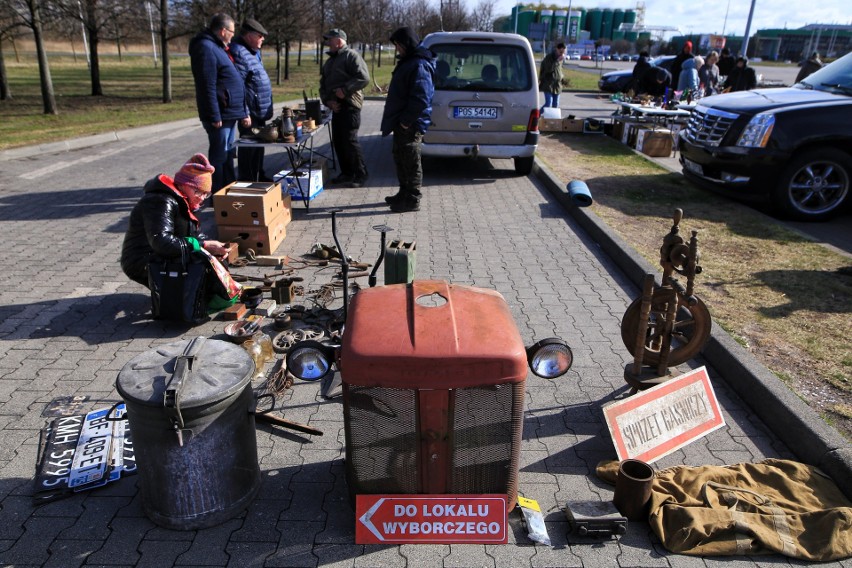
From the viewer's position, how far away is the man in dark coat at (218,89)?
704cm

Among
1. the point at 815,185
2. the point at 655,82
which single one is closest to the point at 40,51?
the point at 655,82

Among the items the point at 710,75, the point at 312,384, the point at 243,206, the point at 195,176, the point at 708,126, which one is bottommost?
the point at 312,384

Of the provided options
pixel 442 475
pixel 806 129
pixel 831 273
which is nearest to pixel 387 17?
pixel 806 129

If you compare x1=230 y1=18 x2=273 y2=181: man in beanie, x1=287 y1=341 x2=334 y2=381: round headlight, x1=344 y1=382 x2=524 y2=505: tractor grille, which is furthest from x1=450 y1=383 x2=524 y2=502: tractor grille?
x1=230 y1=18 x2=273 y2=181: man in beanie

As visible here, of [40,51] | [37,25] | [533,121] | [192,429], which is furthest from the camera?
[40,51]

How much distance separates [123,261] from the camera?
4.97 metres

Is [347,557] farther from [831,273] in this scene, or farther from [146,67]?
[146,67]

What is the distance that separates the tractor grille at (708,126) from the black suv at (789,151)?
2 cm

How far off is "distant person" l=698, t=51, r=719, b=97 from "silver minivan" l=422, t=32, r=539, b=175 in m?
9.97

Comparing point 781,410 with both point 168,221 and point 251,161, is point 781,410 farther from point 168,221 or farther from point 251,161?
point 251,161

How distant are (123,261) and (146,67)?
116 feet

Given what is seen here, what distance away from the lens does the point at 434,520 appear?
8.86ft

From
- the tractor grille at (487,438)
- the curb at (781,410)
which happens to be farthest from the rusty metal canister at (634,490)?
the curb at (781,410)

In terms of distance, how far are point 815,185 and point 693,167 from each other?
1631 mm
